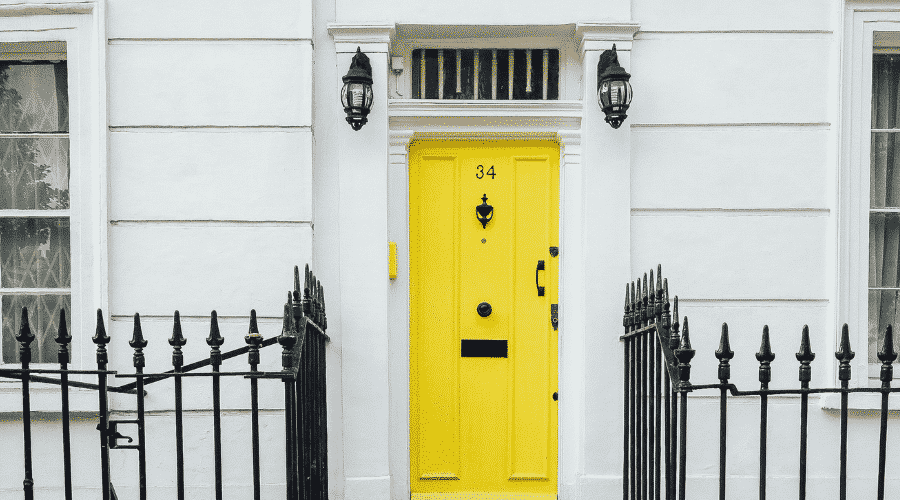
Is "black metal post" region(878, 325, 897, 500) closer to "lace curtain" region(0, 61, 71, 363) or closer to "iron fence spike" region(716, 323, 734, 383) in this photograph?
"iron fence spike" region(716, 323, 734, 383)

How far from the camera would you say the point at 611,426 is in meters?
4.05

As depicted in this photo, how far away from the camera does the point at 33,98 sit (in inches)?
167

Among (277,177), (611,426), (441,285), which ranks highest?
(277,177)

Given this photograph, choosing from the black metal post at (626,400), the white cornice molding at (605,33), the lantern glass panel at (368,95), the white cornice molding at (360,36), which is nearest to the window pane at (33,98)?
the white cornice molding at (360,36)

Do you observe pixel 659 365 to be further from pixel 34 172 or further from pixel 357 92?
pixel 34 172

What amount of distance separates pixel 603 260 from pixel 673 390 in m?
1.42

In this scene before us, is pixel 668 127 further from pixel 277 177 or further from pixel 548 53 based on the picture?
pixel 277 177

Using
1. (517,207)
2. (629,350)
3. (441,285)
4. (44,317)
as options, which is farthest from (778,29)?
(44,317)

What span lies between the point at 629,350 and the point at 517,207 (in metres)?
1.13

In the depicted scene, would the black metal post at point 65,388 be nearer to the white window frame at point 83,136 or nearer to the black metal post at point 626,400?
the white window frame at point 83,136

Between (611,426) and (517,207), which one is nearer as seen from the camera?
(611,426)

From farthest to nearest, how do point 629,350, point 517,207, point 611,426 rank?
point 517,207 < point 611,426 < point 629,350

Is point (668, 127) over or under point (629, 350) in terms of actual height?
over

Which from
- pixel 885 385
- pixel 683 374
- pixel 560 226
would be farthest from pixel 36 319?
pixel 885 385
